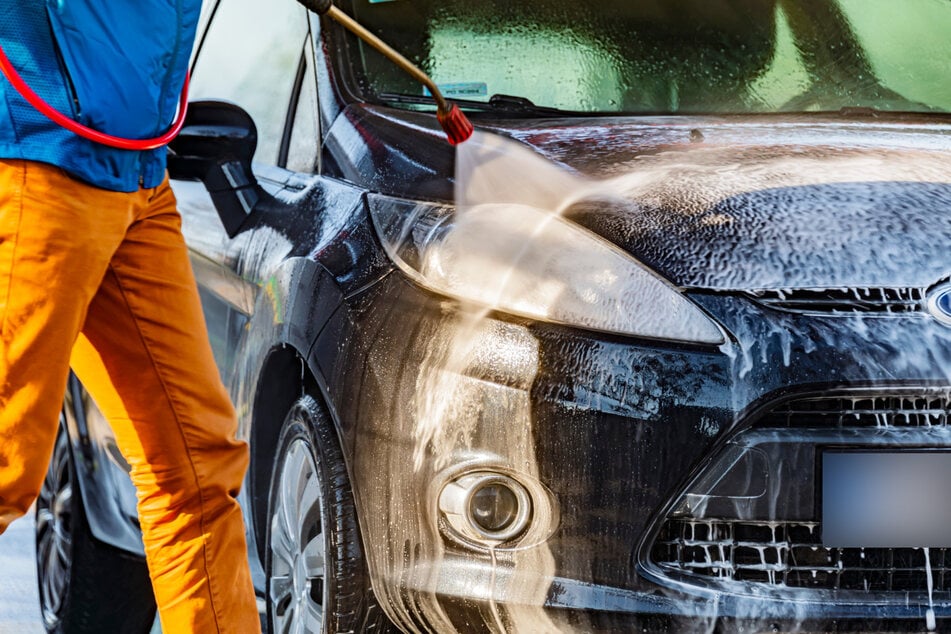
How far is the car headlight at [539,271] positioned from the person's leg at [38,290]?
504 millimetres

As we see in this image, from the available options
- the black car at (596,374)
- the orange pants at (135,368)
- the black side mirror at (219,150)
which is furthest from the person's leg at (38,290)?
the black side mirror at (219,150)

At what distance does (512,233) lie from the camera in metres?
2.43

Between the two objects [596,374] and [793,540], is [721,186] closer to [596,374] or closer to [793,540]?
[596,374]

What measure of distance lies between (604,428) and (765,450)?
0.24m

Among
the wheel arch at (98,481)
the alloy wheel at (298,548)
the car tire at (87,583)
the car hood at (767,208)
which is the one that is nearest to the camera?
the car hood at (767,208)

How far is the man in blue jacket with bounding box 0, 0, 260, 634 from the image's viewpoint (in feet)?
7.37

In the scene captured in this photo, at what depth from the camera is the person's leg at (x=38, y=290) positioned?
88.4 inches

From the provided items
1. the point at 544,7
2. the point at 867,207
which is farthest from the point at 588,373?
the point at 544,7

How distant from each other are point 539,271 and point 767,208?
1.29 feet

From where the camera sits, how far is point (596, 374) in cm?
222

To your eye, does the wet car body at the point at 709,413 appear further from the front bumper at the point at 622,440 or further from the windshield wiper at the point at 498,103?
the windshield wiper at the point at 498,103

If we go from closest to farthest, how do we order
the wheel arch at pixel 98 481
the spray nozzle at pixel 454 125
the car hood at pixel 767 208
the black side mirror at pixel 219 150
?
the car hood at pixel 767 208
the spray nozzle at pixel 454 125
the black side mirror at pixel 219 150
the wheel arch at pixel 98 481

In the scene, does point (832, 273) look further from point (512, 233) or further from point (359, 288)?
point (359, 288)

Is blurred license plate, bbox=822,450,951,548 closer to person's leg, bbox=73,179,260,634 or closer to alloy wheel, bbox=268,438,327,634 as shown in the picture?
alloy wheel, bbox=268,438,327,634
